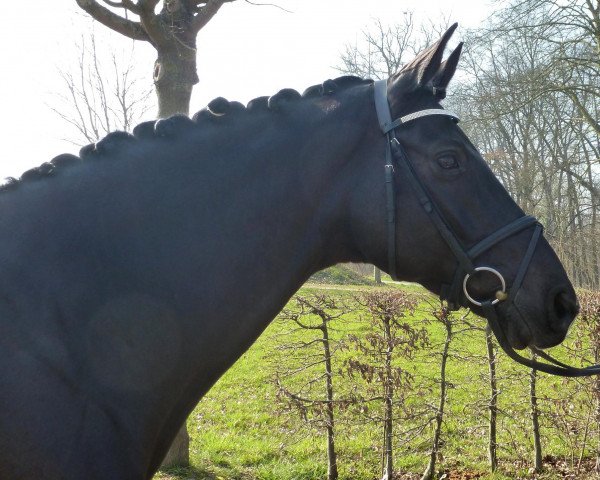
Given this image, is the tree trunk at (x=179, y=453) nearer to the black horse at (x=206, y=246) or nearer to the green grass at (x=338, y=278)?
the black horse at (x=206, y=246)

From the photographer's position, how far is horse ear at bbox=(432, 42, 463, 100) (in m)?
2.29

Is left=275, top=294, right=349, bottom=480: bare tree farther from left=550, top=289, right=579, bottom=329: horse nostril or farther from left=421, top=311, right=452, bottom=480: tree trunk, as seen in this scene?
left=550, top=289, right=579, bottom=329: horse nostril

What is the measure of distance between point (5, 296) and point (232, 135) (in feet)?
3.34

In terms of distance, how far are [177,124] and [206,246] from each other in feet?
1.70

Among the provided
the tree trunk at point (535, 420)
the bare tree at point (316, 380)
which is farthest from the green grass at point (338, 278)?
the bare tree at point (316, 380)

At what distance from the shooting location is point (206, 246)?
6.64 feet

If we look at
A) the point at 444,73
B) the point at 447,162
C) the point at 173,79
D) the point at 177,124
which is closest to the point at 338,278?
the point at 173,79

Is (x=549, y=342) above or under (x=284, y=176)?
under

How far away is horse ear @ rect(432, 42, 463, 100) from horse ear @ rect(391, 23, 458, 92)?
0.02 meters

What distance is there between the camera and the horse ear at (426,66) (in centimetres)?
219

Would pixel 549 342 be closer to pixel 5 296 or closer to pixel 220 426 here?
pixel 5 296

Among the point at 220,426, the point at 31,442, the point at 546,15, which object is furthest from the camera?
the point at 546,15

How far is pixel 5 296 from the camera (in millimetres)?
1721

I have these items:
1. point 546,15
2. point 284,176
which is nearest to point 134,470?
point 284,176
